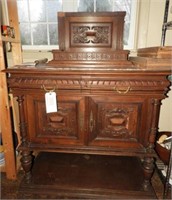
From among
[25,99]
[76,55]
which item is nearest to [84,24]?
[76,55]

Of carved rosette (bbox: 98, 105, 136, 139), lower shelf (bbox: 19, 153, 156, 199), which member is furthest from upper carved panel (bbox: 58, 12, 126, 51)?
lower shelf (bbox: 19, 153, 156, 199)

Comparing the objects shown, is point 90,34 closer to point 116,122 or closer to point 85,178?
point 116,122

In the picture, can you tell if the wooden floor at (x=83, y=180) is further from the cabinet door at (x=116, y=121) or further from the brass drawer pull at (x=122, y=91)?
the brass drawer pull at (x=122, y=91)

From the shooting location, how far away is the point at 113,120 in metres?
1.10

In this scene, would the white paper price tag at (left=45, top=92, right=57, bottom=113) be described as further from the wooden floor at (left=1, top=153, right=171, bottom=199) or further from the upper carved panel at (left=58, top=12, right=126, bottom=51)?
the wooden floor at (left=1, top=153, right=171, bottom=199)

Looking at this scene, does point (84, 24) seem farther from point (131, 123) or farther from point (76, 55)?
point (131, 123)

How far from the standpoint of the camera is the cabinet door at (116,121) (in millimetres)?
1069

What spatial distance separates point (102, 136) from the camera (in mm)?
1145

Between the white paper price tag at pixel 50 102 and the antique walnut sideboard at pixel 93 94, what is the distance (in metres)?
0.03

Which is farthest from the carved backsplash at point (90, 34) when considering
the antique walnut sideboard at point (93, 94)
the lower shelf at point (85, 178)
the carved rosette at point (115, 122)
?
the lower shelf at point (85, 178)

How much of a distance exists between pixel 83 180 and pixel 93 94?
27.0 inches

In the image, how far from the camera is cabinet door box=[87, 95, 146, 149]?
1069 millimetres

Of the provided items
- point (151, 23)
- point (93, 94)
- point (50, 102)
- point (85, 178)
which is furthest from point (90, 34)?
point (85, 178)

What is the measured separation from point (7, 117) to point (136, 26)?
1325 millimetres
